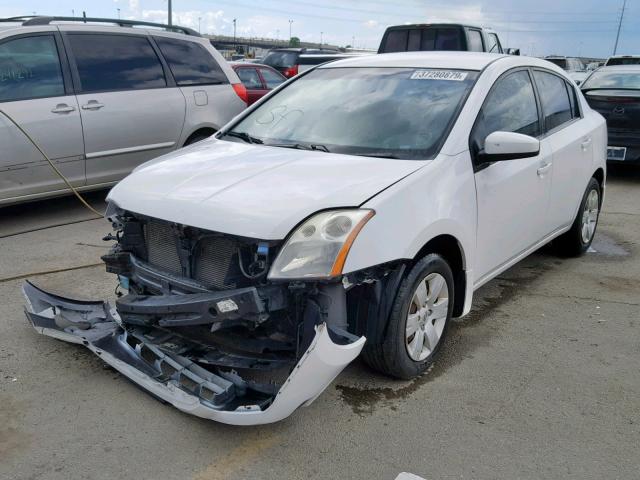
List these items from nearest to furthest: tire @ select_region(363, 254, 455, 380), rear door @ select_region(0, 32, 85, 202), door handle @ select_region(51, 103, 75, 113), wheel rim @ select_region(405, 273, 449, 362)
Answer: tire @ select_region(363, 254, 455, 380) < wheel rim @ select_region(405, 273, 449, 362) < rear door @ select_region(0, 32, 85, 202) < door handle @ select_region(51, 103, 75, 113)

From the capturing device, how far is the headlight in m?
2.74

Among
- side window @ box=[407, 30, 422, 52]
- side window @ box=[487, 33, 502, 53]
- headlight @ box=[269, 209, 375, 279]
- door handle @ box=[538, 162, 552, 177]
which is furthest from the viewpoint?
side window @ box=[487, 33, 502, 53]

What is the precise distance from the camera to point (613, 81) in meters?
9.66

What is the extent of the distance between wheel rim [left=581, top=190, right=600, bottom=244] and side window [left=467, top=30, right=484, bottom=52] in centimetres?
610

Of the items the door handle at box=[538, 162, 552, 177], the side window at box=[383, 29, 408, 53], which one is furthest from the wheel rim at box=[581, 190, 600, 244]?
the side window at box=[383, 29, 408, 53]

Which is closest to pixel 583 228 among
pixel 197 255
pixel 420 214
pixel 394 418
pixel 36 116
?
pixel 420 214

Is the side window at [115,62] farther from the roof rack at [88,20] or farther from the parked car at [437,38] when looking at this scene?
the parked car at [437,38]

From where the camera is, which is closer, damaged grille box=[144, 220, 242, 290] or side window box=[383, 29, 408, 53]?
damaged grille box=[144, 220, 242, 290]

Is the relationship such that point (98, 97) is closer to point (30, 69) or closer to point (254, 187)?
point (30, 69)

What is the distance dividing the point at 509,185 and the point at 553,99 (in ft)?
4.30

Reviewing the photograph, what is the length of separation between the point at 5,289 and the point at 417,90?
318 cm

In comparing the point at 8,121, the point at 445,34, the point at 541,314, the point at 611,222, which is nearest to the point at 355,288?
the point at 541,314

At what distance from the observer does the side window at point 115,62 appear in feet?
20.6

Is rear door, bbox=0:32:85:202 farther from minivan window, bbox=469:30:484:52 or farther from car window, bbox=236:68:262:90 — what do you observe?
car window, bbox=236:68:262:90
